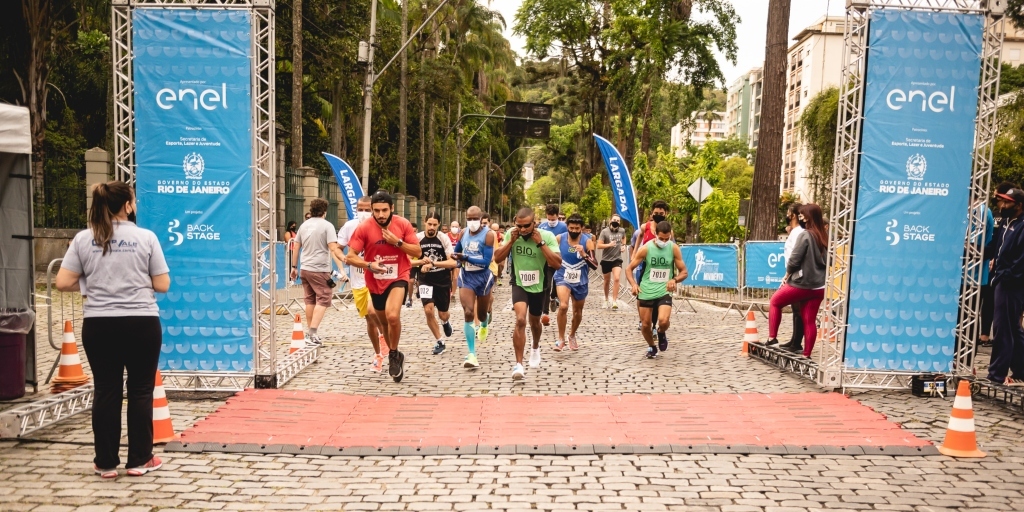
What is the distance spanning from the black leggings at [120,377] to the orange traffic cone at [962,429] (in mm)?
5983

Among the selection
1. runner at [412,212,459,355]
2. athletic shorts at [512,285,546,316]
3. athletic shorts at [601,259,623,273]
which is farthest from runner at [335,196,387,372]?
athletic shorts at [601,259,623,273]

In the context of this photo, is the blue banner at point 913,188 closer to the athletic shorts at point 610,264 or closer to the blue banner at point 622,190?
the blue banner at point 622,190

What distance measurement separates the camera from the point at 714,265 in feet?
59.0

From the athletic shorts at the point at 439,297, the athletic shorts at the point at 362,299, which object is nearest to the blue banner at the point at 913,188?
the athletic shorts at the point at 439,297

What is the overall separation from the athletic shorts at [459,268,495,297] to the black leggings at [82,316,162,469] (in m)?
5.36

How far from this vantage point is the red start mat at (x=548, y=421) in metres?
6.46

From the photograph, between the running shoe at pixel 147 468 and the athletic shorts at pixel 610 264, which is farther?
the athletic shorts at pixel 610 264

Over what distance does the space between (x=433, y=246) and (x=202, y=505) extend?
638 cm

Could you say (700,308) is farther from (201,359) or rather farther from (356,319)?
(201,359)

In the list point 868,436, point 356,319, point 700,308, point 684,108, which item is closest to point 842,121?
point 868,436

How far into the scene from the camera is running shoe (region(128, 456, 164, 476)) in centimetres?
→ 549

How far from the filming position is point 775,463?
5.94 meters

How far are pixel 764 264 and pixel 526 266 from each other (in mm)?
8823

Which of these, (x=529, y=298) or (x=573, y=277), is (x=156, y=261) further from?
(x=573, y=277)
